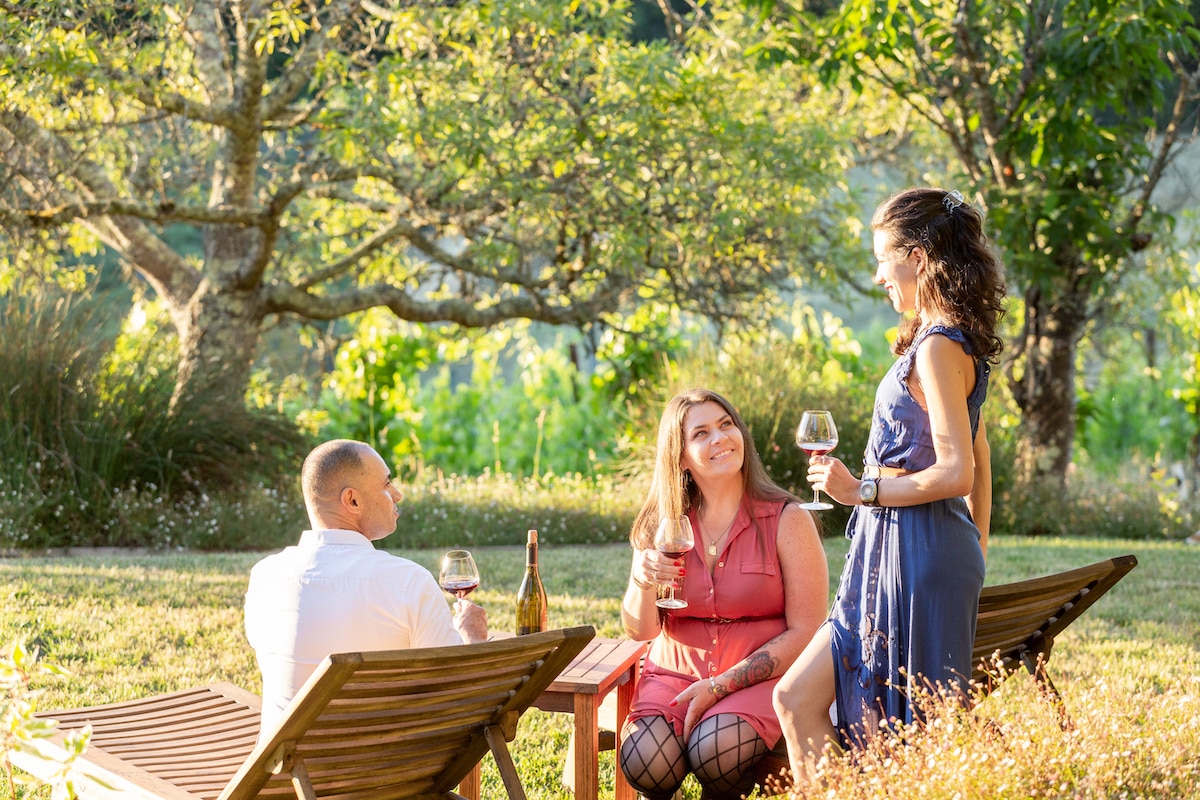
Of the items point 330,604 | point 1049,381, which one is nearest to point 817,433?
point 330,604

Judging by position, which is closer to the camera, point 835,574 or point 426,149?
point 835,574

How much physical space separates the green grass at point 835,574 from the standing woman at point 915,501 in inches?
8.6

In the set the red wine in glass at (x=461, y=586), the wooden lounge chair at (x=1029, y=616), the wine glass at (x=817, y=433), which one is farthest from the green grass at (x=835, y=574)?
the red wine in glass at (x=461, y=586)

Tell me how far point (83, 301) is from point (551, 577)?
14.6 ft

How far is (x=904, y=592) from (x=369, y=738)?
1287 mm

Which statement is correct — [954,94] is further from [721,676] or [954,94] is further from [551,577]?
[721,676]

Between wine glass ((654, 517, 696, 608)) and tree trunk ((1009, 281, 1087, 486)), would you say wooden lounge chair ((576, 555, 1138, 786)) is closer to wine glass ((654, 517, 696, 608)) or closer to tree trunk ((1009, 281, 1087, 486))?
wine glass ((654, 517, 696, 608))

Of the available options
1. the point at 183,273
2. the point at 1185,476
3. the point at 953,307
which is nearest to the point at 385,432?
the point at 183,273

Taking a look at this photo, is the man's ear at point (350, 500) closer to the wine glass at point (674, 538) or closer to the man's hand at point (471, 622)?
the man's hand at point (471, 622)

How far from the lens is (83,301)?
9.20 meters

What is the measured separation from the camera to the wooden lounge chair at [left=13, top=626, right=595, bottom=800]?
2549 millimetres

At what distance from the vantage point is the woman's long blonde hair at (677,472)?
11.8ft

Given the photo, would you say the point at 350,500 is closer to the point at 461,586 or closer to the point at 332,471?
the point at 332,471

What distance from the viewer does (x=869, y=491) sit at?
9.53ft
